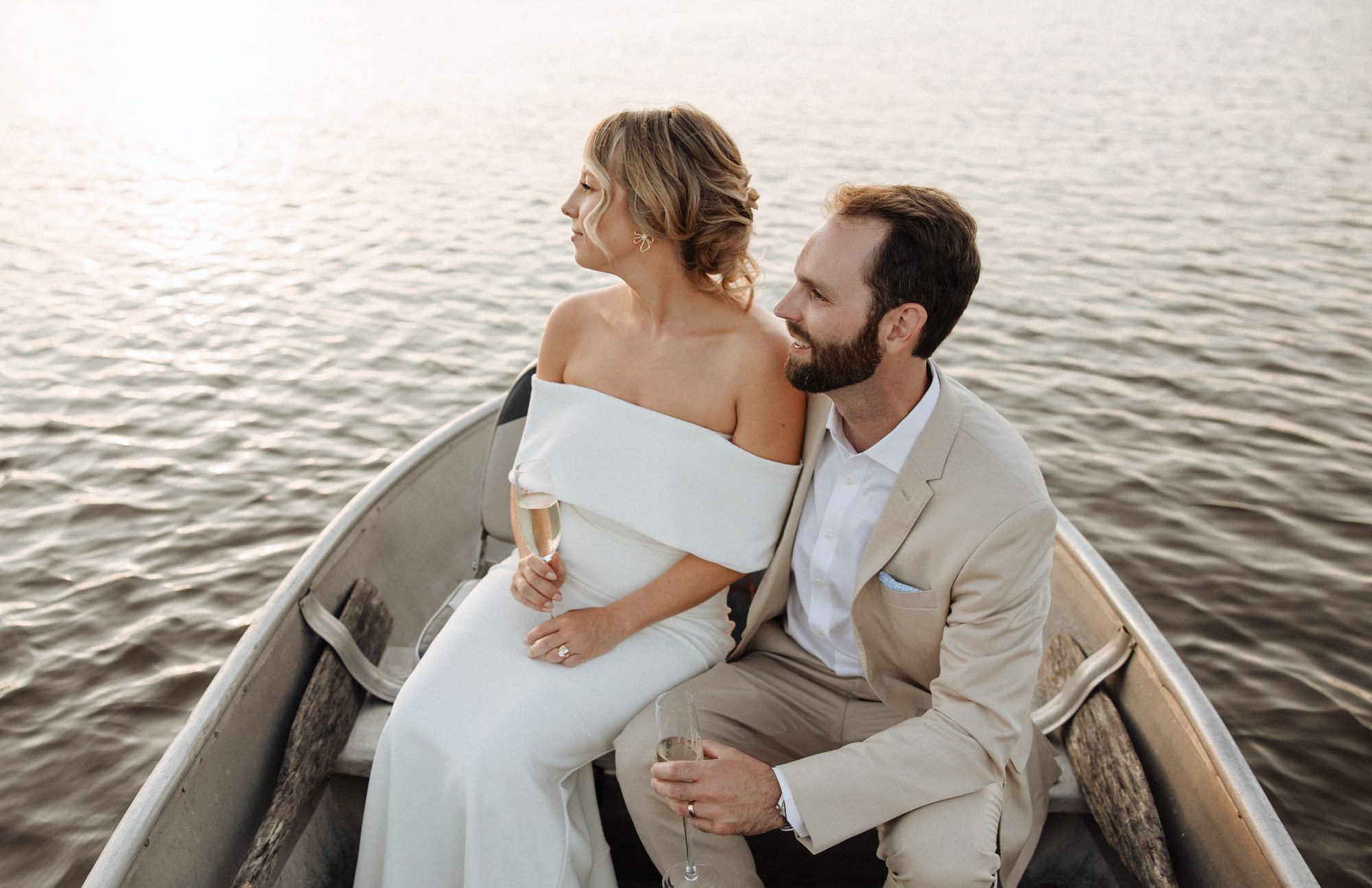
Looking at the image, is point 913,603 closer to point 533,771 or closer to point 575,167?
point 533,771

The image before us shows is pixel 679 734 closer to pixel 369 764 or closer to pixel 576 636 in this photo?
pixel 576 636

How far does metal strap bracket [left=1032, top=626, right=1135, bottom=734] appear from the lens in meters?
2.77

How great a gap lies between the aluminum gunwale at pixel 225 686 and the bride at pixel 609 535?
1.41 feet

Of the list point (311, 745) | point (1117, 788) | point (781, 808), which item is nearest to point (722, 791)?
point (781, 808)

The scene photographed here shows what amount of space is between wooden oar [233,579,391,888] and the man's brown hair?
185cm

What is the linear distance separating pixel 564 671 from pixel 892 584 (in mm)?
816

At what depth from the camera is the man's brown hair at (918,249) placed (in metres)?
2.11

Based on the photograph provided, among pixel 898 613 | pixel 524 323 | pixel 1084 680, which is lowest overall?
pixel 524 323

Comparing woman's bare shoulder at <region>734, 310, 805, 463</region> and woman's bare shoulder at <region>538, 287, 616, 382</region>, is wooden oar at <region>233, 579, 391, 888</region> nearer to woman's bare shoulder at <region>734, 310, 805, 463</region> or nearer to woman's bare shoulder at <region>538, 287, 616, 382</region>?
woman's bare shoulder at <region>538, 287, 616, 382</region>

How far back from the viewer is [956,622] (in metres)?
2.17

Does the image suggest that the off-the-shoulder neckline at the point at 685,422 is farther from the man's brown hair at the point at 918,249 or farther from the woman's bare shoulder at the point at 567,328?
the man's brown hair at the point at 918,249

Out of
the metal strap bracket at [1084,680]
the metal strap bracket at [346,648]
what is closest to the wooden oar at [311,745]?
the metal strap bracket at [346,648]

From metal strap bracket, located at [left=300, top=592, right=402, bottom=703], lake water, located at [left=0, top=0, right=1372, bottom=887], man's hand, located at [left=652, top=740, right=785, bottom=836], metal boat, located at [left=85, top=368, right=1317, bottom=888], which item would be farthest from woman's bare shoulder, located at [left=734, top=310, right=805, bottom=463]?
lake water, located at [left=0, top=0, right=1372, bottom=887]

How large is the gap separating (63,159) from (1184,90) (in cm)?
1612
